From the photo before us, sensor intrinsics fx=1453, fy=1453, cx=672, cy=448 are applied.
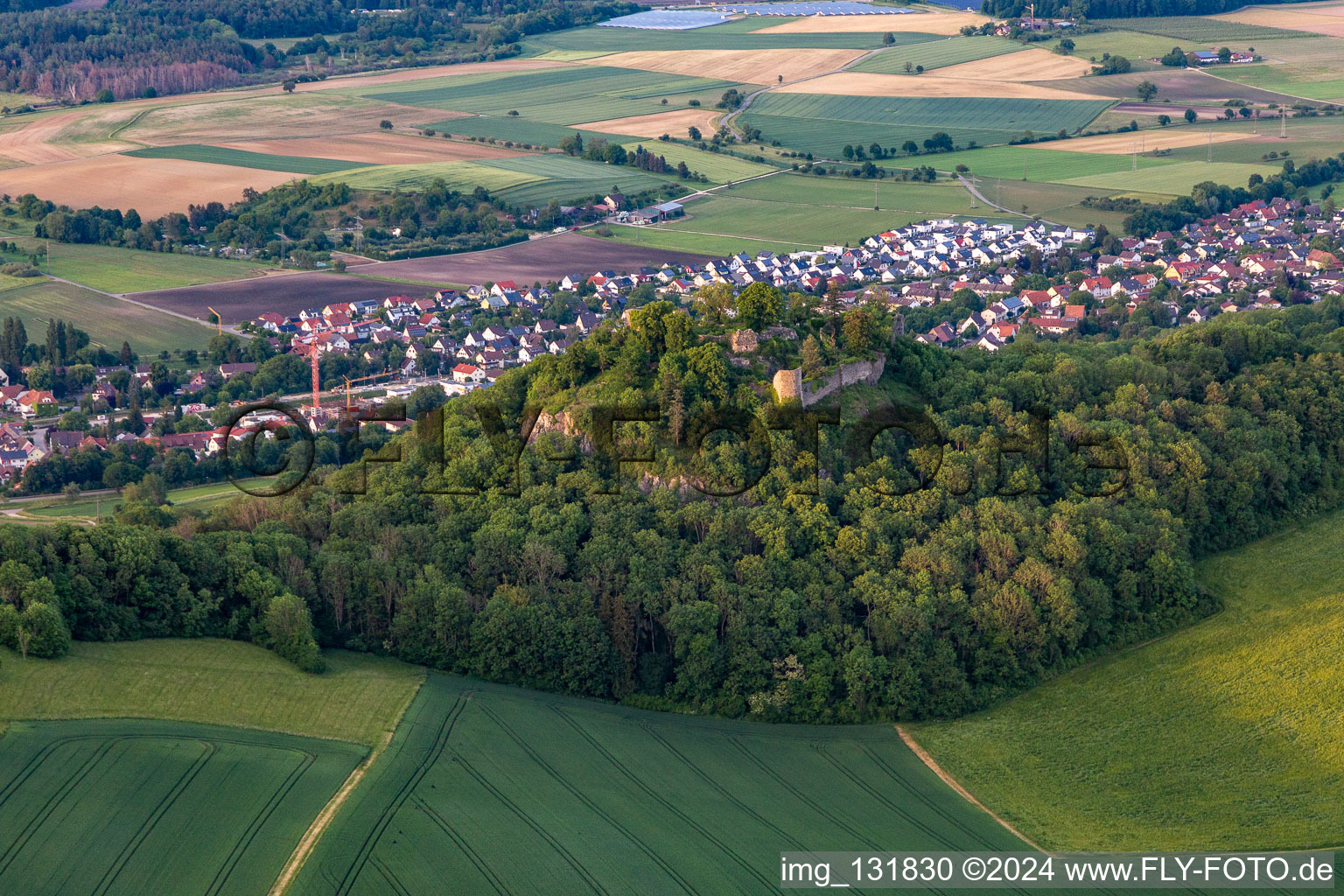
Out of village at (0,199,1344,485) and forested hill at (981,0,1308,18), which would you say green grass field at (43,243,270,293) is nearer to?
village at (0,199,1344,485)

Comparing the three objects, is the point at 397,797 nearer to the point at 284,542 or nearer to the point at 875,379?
the point at 284,542

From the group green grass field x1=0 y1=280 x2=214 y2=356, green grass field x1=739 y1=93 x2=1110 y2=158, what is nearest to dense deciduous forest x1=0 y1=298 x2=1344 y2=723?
green grass field x1=0 y1=280 x2=214 y2=356

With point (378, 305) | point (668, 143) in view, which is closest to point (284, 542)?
point (378, 305)

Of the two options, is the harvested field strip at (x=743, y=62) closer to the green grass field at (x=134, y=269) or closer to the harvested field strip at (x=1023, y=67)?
the harvested field strip at (x=1023, y=67)

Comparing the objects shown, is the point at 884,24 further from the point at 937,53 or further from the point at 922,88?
the point at 922,88

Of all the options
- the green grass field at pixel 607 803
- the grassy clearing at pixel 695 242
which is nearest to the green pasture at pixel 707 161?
the grassy clearing at pixel 695 242

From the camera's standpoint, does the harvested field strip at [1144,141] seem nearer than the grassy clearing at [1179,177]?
No

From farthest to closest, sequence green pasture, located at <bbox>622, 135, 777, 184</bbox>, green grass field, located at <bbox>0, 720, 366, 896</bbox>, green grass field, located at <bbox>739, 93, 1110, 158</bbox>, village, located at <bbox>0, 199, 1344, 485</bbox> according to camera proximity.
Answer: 1. green grass field, located at <bbox>739, 93, 1110, 158</bbox>
2. green pasture, located at <bbox>622, 135, 777, 184</bbox>
3. village, located at <bbox>0, 199, 1344, 485</bbox>
4. green grass field, located at <bbox>0, 720, 366, 896</bbox>
